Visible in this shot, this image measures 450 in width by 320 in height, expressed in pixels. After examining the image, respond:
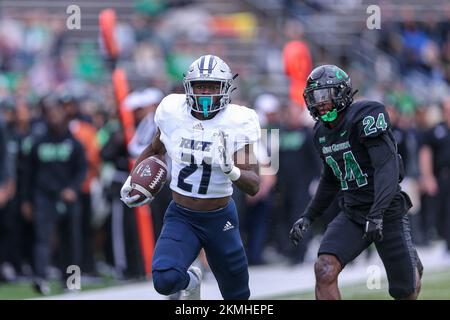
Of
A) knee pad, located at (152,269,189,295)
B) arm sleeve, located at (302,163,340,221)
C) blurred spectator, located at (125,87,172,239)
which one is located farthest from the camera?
blurred spectator, located at (125,87,172,239)

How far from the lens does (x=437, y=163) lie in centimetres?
1413

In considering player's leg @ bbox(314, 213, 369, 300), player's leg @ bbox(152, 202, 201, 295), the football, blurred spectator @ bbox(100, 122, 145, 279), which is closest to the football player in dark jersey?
player's leg @ bbox(314, 213, 369, 300)

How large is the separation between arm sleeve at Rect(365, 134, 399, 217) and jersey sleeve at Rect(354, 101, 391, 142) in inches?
2.4

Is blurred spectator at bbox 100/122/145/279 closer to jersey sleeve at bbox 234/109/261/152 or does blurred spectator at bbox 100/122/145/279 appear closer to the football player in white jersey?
the football player in white jersey

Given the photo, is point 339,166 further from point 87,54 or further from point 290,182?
point 87,54

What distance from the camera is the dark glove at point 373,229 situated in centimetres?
668

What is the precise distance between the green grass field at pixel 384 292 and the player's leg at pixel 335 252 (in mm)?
2252

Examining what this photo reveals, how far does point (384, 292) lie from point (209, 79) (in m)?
3.66

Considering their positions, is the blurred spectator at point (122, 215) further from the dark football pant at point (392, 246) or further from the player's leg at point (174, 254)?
the dark football pant at point (392, 246)

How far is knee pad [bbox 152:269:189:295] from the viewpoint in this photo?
6887 mm

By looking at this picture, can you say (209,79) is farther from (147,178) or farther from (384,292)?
(384,292)

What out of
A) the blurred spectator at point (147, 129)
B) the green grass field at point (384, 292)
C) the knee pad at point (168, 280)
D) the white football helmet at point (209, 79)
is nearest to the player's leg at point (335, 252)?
the knee pad at point (168, 280)

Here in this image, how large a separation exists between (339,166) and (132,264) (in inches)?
181

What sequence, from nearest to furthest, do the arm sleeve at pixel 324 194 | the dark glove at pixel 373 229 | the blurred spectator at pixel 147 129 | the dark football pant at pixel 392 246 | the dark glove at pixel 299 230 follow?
the dark glove at pixel 373 229 < the dark football pant at pixel 392 246 < the dark glove at pixel 299 230 < the arm sleeve at pixel 324 194 < the blurred spectator at pixel 147 129
